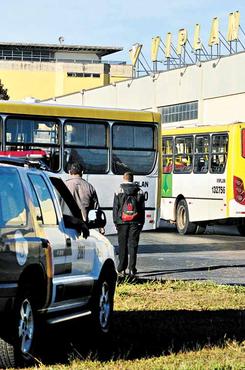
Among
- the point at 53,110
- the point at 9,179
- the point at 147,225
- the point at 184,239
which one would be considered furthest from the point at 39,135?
the point at 9,179

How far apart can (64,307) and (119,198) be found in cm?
796

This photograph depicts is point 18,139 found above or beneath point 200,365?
above

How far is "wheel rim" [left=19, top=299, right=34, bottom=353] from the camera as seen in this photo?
28.3ft

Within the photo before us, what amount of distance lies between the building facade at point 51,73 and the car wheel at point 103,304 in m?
89.0

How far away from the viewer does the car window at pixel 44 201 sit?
372 inches

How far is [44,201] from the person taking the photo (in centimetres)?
963

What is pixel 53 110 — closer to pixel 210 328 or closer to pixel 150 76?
pixel 210 328

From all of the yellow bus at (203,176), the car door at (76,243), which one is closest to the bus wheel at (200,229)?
the yellow bus at (203,176)

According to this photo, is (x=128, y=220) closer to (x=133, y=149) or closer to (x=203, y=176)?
(x=133, y=149)

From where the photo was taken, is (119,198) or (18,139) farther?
(18,139)

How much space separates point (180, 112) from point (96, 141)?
38.5m

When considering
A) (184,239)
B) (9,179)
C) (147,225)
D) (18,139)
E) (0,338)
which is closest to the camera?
(0,338)

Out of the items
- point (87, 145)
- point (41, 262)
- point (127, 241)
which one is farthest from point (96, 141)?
point (41, 262)

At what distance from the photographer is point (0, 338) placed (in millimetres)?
8328
